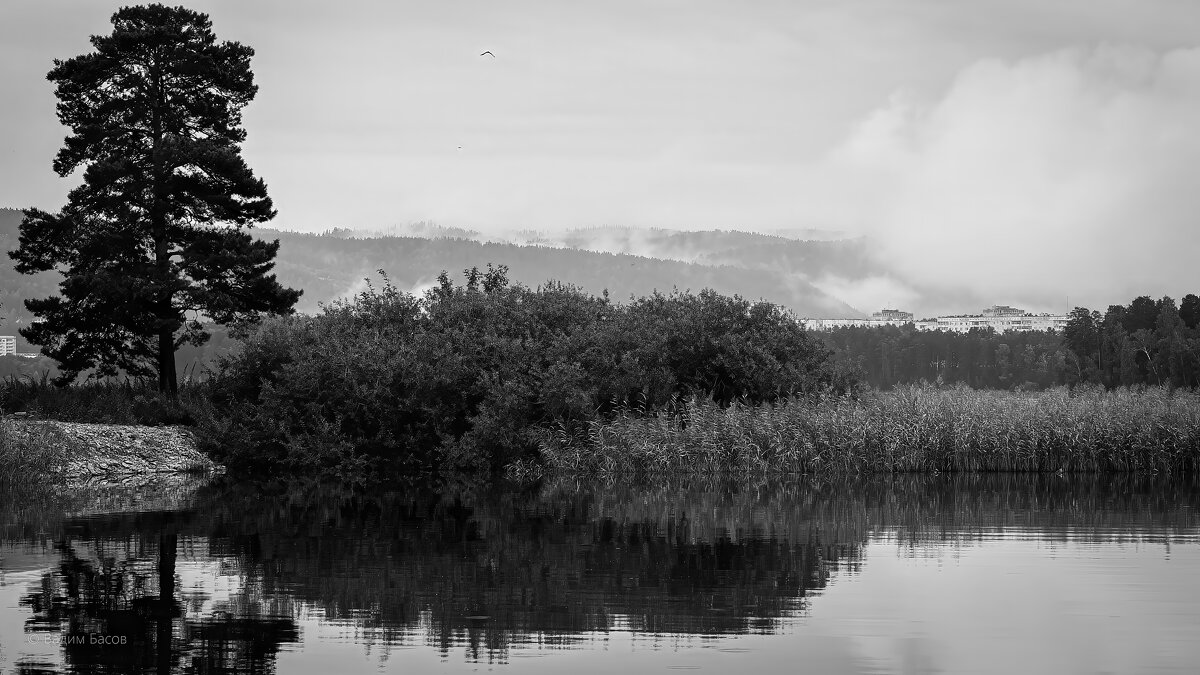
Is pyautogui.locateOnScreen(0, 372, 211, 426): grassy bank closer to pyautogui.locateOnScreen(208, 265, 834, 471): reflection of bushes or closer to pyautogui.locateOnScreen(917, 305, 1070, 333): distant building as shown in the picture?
pyautogui.locateOnScreen(208, 265, 834, 471): reflection of bushes

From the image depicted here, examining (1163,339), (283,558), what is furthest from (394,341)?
(1163,339)

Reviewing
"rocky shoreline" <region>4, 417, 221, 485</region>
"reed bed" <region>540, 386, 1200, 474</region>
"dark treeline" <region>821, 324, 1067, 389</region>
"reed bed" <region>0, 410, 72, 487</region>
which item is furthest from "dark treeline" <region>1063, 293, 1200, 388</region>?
"reed bed" <region>0, 410, 72, 487</region>

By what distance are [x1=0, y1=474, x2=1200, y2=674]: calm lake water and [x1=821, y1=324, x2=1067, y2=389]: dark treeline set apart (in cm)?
8750

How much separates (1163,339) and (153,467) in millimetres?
67085

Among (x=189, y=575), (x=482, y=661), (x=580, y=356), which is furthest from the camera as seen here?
(x=580, y=356)

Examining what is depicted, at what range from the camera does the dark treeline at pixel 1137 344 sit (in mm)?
78375

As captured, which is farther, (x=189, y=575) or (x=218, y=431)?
(x=218, y=431)

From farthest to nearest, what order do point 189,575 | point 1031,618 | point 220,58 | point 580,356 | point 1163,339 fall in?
point 1163,339 → point 220,58 → point 580,356 → point 189,575 → point 1031,618

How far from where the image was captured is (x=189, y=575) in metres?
15.9

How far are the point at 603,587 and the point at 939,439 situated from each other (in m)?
20.8

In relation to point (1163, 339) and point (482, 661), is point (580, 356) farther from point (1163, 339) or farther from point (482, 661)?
point (1163, 339)

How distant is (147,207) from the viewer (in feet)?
135

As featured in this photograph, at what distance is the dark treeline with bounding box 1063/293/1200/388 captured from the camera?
78.4 m

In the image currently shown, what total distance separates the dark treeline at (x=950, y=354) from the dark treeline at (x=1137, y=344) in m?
14.6
